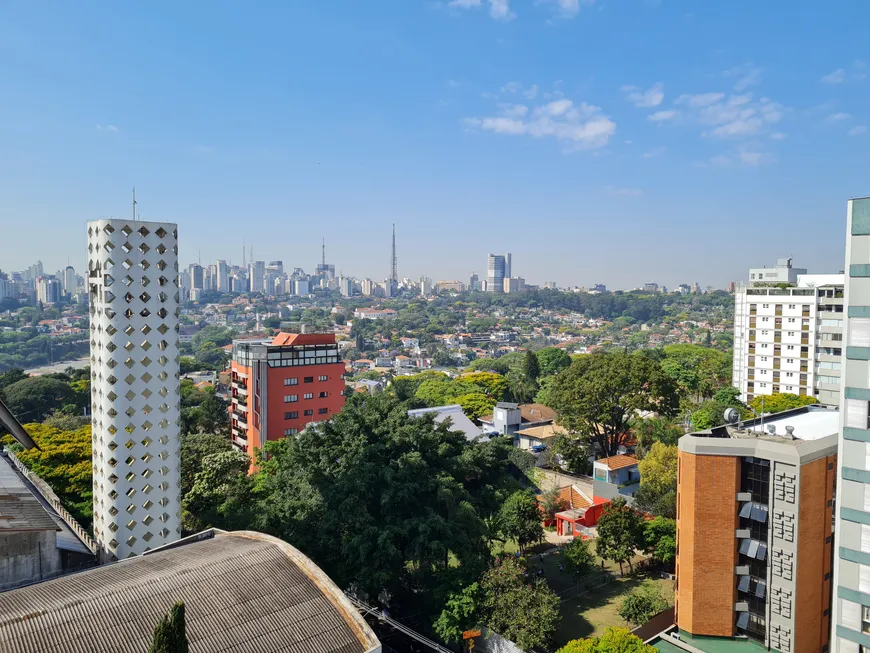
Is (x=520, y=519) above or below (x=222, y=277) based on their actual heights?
below

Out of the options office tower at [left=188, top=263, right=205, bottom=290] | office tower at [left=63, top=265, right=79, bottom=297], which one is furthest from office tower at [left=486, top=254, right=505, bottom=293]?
office tower at [left=63, top=265, right=79, bottom=297]

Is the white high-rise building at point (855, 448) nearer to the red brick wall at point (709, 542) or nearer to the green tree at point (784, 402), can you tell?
the red brick wall at point (709, 542)

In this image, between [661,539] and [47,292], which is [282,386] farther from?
[47,292]

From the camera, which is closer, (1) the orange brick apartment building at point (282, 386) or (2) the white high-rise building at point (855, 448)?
(2) the white high-rise building at point (855, 448)

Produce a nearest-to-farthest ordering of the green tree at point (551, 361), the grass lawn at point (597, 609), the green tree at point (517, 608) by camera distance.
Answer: the green tree at point (517, 608)
the grass lawn at point (597, 609)
the green tree at point (551, 361)

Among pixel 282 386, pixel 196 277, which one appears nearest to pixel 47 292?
pixel 196 277

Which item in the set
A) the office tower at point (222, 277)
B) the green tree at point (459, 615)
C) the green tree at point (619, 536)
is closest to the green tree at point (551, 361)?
the green tree at point (619, 536)
